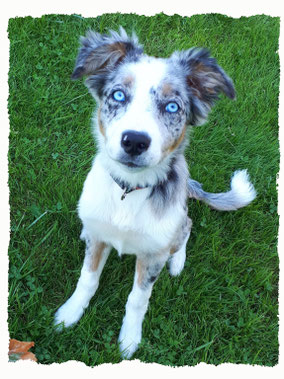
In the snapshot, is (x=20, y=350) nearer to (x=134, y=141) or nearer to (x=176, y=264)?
(x=176, y=264)

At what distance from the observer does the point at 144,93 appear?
2348 mm

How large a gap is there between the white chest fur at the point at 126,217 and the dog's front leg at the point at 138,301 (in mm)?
139

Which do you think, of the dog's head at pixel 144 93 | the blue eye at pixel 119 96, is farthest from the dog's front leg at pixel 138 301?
the blue eye at pixel 119 96

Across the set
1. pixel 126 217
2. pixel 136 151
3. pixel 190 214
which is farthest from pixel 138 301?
pixel 136 151

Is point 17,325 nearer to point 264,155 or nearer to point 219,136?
point 219,136

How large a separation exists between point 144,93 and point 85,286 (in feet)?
5.92

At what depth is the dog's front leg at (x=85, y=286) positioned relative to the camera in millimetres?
3291

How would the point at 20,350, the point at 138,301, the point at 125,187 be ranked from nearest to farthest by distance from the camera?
1. the point at 125,187
2. the point at 20,350
3. the point at 138,301

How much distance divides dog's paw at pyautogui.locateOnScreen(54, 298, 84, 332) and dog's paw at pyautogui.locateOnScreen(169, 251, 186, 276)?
35.9 inches

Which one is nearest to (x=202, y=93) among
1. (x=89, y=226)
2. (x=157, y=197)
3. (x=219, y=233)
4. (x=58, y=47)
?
(x=157, y=197)

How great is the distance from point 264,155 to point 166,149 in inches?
102

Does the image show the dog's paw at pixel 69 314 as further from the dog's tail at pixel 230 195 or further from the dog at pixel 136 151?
the dog's tail at pixel 230 195

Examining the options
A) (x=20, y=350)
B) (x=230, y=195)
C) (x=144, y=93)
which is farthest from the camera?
(x=230, y=195)

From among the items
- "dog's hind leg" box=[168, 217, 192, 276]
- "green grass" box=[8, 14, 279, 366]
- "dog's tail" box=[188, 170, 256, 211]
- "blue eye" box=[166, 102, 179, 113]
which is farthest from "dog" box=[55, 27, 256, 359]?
"dog's tail" box=[188, 170, 256, 211]
